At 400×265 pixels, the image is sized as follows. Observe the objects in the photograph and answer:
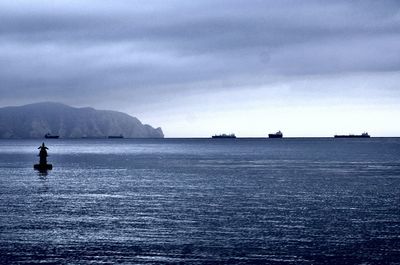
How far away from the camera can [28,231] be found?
3934cm

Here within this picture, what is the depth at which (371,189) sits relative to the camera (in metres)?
71.2

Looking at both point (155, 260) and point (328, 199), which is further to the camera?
point (328, 199)

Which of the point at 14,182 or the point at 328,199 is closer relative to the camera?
the point at 328,199

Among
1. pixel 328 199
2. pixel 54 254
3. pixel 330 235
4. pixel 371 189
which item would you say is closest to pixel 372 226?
pixel 330 235

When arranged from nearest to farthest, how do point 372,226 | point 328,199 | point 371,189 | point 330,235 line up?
1. point 330,235
2. point 372,226
3. point 328,199
4. point 371,189

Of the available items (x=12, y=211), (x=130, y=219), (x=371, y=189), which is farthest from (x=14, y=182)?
(x=371, y=189)

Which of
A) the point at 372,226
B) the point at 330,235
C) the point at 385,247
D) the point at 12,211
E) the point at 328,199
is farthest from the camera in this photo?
the point at 328,199

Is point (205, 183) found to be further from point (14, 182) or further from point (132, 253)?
point (132, 253)

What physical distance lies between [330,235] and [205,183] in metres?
45.7

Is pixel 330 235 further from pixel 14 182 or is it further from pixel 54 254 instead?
pixel 14 182

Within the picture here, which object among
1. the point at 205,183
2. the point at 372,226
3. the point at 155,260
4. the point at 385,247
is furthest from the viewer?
the point at 205,183

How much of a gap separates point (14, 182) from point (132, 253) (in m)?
56.9

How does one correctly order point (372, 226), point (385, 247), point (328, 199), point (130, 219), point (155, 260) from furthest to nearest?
1. point (328, 199)
2. point (130, 219)
3. point (372, 226)
4. point (385, 247)
5. point (155, 260)

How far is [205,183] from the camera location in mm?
82938
